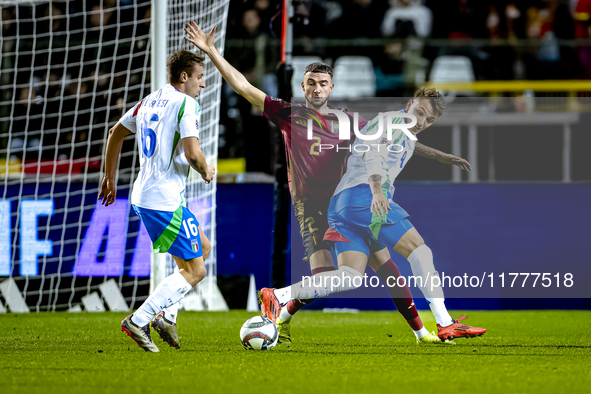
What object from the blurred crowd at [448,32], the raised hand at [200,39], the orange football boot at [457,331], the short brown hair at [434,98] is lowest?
the orange football boot at [457,331]

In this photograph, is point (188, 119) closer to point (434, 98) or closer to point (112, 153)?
point (112, 153)

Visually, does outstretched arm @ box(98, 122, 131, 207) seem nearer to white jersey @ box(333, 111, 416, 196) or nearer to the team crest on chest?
the team crest on chest

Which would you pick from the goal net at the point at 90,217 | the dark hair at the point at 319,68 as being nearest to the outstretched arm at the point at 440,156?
the dark hair at the point at 319,68

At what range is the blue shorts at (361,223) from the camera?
210 inches

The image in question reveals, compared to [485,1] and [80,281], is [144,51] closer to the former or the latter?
[80,281]

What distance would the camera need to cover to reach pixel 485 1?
11.3 metres

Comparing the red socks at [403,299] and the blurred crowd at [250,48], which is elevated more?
the blurred crowd at [250,48]

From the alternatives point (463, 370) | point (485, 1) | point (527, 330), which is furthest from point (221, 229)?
point (485, 1)

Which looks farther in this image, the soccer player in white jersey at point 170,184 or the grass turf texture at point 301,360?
the soccer player in white jersey at point 170,184

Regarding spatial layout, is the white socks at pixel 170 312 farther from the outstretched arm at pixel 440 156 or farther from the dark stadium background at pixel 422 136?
the outstretched arm at pixel 440 156

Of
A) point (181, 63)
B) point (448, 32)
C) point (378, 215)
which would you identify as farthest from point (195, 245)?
point (448, 32)

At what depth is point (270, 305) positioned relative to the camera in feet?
16.4

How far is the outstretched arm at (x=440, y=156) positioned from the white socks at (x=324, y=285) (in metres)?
1.15

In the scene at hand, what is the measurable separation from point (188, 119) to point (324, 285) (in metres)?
1.46
